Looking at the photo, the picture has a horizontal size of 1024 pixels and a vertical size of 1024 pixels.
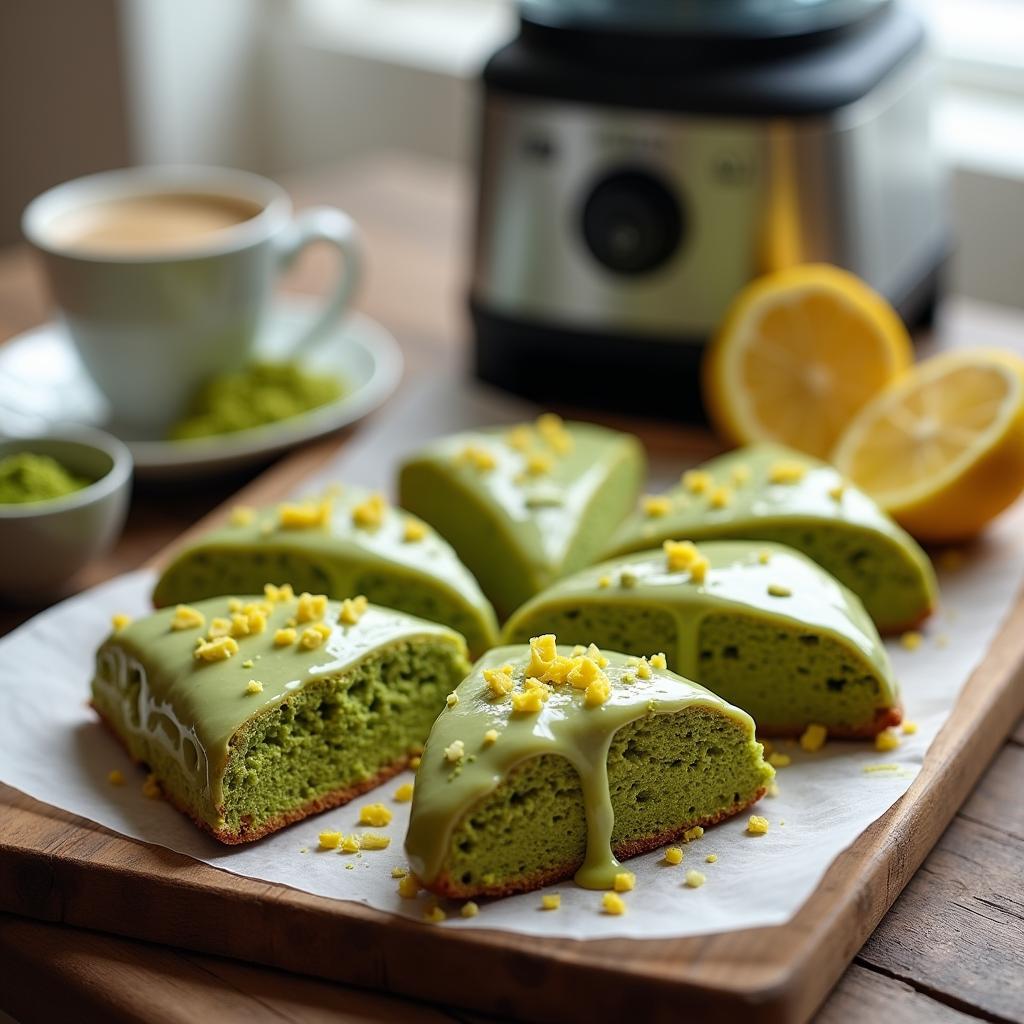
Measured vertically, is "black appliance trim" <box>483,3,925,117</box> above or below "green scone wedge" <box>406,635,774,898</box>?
above

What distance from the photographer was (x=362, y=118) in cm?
377

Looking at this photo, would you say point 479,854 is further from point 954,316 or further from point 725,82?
point 954,316

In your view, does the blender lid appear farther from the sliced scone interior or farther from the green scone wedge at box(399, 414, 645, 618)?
the sliced scone interior

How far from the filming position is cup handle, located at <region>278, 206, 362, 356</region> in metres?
1.95

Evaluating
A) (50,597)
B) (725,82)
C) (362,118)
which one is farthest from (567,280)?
(362,118)

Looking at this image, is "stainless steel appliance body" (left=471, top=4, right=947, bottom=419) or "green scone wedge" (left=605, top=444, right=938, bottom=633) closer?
"green scone wedge" (left=605, top=444, right=938, bottom=633)

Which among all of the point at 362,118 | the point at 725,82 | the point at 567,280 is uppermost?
the point at 725,82

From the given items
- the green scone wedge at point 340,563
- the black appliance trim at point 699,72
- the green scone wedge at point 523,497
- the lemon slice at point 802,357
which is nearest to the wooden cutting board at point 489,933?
the green scone wedge at point 340,563

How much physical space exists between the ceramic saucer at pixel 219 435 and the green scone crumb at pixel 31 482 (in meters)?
0.18

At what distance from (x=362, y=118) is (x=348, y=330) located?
1804 mm

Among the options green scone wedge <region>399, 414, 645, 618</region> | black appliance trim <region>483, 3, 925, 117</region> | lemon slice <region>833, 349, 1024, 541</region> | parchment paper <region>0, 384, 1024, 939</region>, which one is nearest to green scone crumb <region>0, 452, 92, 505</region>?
parchment paper <region>0, 384, 1024, 939</region>

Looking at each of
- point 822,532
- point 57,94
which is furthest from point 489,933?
point 57,94

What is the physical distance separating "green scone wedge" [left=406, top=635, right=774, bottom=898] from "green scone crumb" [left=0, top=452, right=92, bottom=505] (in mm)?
587

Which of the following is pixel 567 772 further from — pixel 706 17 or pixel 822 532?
pixel 706 17
